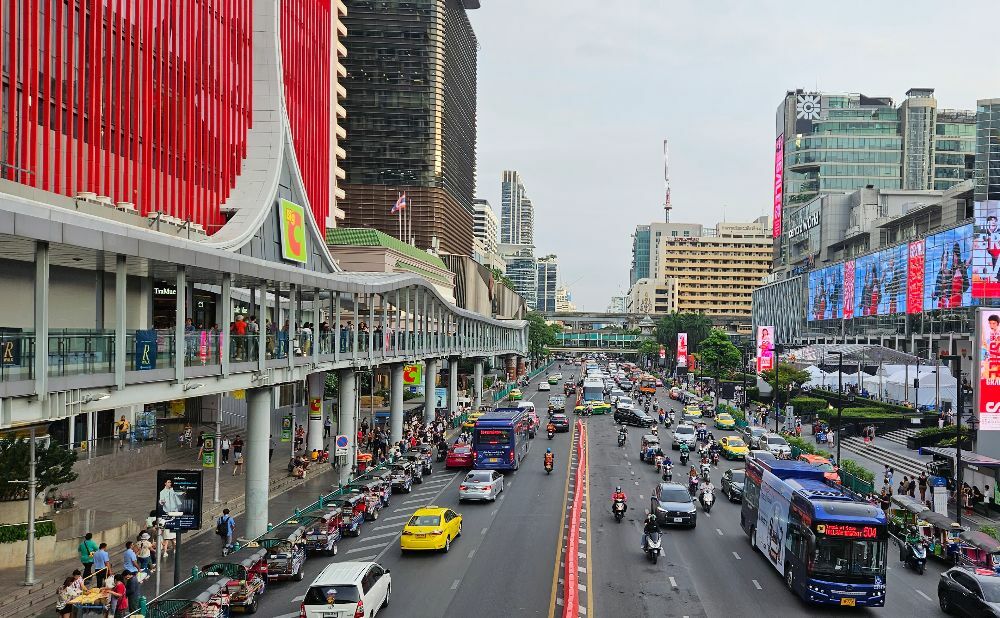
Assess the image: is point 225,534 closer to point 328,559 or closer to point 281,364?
point 328,559

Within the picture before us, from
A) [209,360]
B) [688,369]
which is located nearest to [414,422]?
[209,360]

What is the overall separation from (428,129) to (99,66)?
12050cm

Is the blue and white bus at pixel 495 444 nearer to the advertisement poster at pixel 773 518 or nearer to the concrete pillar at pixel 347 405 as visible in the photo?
the concrete pillar at pixel 347 405

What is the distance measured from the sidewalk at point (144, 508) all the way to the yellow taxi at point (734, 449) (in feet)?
81.9

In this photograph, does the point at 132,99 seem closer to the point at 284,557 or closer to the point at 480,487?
the point at 480,487

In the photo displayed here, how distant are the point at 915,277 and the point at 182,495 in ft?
291

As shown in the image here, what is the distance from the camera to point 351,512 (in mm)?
33312

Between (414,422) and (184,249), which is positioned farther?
(414,422)

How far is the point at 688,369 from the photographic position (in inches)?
5605

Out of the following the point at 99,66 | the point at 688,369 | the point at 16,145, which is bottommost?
the point at 688,369

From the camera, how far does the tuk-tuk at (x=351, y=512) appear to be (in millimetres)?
32219

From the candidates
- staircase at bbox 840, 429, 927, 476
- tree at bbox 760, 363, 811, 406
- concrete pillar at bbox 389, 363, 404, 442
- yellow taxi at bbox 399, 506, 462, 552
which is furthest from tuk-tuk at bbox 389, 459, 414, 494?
tree at bbox 760, 363, 811, 406

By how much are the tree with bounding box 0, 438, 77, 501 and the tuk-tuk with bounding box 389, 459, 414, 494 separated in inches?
649

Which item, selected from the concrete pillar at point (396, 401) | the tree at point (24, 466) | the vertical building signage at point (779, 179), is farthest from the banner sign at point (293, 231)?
the vertical building signage at point (779, 179)
